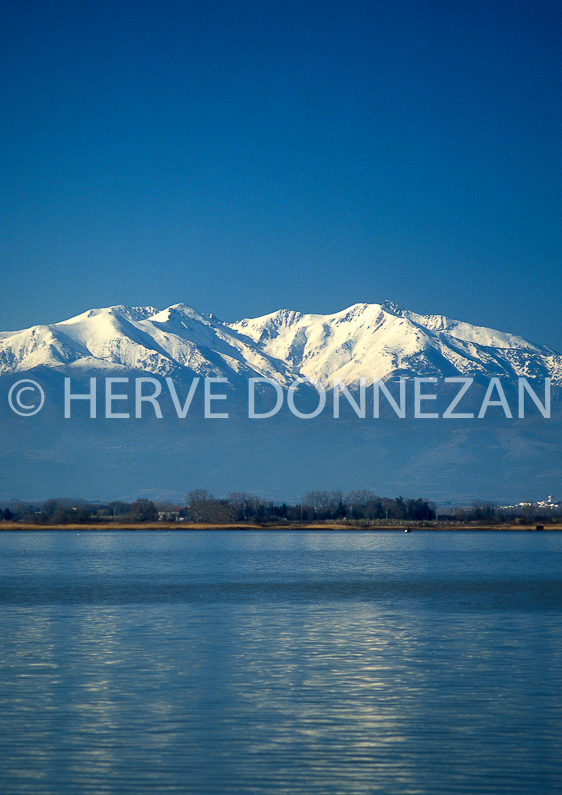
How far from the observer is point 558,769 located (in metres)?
19.0

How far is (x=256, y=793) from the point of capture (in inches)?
684

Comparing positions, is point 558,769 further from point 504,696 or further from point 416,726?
point 504,696

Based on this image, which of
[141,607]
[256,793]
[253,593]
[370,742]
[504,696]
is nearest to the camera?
[256,793]

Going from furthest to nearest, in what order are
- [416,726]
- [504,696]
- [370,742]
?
1. [504,696]
2. [416,726]
3. [370,742]

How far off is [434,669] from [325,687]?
4.74 metres

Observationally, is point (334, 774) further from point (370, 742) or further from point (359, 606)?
point (359, 606)

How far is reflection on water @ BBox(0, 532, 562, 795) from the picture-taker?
18.7m

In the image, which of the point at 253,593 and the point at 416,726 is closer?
the point at 416,726

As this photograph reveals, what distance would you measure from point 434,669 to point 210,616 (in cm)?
1695

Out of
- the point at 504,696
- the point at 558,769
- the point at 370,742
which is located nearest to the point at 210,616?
the point at 504,696

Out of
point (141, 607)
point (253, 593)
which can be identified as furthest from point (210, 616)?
point (253, 593)

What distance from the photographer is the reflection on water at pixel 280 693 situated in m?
18.7

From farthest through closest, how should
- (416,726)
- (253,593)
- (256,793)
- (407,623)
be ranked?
(253,593)
(407,623)
(416,726)
(256,793)

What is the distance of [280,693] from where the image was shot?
26.4 m
